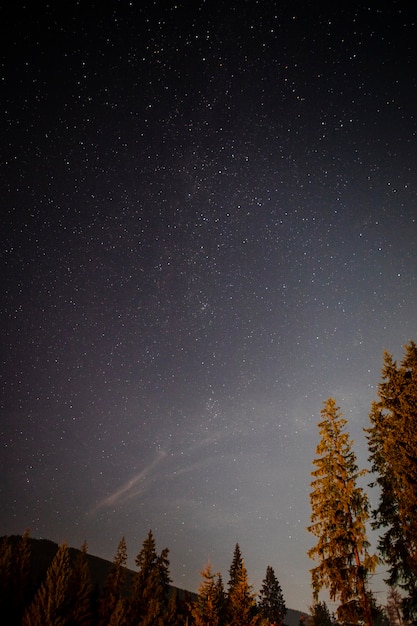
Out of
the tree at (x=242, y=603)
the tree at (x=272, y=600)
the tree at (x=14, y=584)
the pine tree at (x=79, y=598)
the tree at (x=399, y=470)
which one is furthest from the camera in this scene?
the tree at (x=272, y=600)

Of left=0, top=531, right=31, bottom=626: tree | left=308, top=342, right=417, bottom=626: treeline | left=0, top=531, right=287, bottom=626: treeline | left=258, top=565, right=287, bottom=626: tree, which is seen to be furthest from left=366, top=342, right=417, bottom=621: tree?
left=258, top=565, right=287, bottom=626: tree

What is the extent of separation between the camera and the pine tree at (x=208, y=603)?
1891cm

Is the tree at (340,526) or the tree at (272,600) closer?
the tree at (340,526)

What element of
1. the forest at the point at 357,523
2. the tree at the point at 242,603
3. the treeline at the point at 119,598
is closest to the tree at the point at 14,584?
the treeline at the point at 119,598

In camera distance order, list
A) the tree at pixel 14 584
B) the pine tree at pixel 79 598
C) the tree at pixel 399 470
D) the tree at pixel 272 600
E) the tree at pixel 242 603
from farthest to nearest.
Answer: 1. the tree at pixel 272 600
2. the tree at pixel 14 584
3. the pine tree at pixel 79 598
4. the tree at pixel 242 603
5. the tree at pixel 399 470

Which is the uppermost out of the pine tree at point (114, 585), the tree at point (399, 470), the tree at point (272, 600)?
the tree at point (399, 470)

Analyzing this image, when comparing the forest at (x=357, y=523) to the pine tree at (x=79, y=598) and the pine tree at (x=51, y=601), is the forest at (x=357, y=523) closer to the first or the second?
the pine tree at (x=51, y=601)

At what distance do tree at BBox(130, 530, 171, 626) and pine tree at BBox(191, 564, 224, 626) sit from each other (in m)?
6.56

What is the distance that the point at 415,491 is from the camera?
535 inches

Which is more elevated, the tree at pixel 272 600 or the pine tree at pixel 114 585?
the pine tree at pixel 114 585

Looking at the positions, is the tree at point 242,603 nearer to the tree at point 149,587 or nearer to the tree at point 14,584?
the tree at point 149,587

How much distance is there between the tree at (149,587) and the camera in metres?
26.0

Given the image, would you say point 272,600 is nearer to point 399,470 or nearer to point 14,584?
point 14,584

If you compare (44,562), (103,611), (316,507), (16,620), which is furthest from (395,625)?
(44,562)
